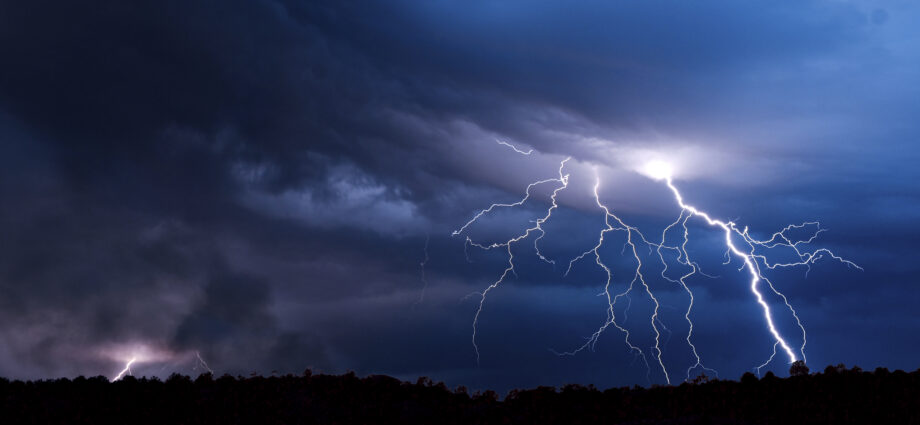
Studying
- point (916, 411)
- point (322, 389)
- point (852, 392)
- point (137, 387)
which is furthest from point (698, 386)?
point (137, 387)

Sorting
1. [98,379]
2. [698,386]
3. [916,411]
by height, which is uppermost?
[98,379]

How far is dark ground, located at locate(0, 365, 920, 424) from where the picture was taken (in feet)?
→ 52.9

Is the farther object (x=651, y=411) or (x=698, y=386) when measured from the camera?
(x=698, y=386)

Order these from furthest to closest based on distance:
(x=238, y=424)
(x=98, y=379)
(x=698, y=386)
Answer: (x=98, y=379)
(x=698, y=386)
(x=238, y=424)

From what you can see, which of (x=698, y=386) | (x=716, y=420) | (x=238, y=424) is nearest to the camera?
(x=716, y=420)

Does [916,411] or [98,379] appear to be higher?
[98,379]

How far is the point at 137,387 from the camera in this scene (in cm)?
1833

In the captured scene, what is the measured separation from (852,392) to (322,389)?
11.3m

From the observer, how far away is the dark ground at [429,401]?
1612 centimetres

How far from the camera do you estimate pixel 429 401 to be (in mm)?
17484

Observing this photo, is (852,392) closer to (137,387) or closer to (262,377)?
(262,377)

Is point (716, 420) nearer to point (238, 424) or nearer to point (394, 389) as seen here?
point (394, 389)

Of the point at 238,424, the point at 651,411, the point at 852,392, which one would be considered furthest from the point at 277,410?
the point at 852,392

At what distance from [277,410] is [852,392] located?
39.4 feet
